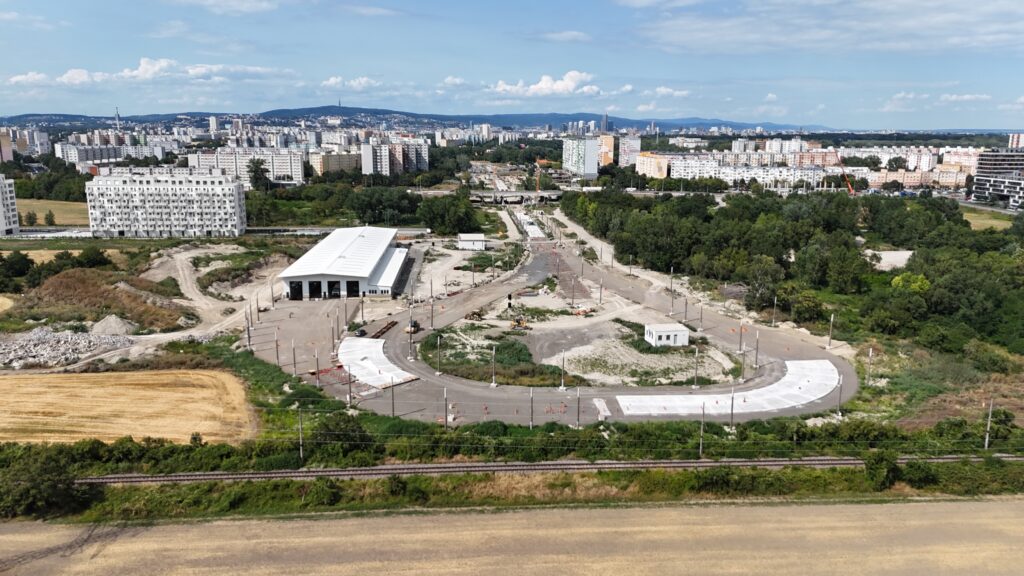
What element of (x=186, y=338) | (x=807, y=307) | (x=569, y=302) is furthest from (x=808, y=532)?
(x=186, y=338)

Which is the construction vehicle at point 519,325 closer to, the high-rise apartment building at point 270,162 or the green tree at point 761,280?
the green tree at point 761,280

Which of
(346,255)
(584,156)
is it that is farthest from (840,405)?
(584,156)

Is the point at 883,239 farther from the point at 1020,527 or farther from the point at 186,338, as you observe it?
the point at 186,338

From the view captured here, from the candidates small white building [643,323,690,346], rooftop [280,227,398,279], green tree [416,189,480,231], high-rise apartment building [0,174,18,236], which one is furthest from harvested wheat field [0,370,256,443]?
high-rise apartment building [0,174,18,236]

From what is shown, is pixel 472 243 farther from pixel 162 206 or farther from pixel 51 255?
pixel 51 255

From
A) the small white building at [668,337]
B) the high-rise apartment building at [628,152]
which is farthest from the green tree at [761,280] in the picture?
the high-rise apartment building at [628,152]

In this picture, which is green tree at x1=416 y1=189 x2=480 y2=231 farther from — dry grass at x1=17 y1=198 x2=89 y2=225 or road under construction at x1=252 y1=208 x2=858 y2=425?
dry grass at x1=17 y1=198 x2=89 y2=225
